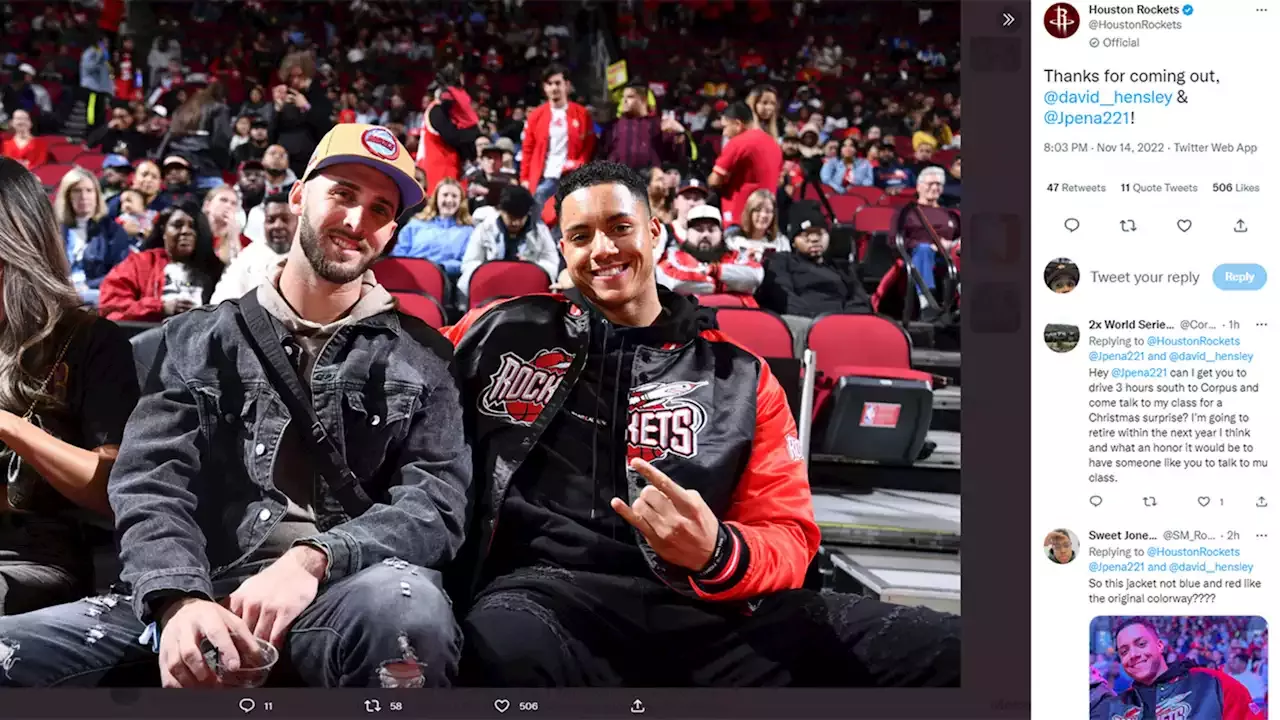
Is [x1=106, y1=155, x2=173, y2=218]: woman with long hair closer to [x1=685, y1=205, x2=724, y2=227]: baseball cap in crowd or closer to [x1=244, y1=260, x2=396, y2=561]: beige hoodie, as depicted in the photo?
[x1=244, y1=260, x2=396, y2=561]: beige hoodie

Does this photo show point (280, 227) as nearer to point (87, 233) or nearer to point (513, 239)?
point (87, 233)

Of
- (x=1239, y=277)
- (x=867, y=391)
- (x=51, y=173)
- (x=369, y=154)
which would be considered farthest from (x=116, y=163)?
(x=1239, y=277)

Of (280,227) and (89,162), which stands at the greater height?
(89,162)

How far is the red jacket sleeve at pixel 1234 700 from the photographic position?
1.48 m

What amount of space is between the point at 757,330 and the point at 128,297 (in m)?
1.11

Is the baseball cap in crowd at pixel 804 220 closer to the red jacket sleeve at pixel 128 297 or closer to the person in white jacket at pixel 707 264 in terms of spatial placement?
the person in white jacket at pixel 707 264

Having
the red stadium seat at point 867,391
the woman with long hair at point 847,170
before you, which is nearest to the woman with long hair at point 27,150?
the red stadium seat at point 867,391

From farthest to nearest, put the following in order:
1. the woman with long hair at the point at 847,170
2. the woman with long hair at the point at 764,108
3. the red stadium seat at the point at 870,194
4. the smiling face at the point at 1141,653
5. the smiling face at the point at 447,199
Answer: the woman with long hair at the point at 847,170 < the red stadium seat at the point at 870,194 < the woman with long hair at the point at 764,108 < the smiling face at the point at 447,199 < the smiling face at the point at 1141,653

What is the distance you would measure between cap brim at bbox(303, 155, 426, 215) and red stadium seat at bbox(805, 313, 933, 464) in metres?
0.79

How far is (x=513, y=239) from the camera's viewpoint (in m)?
2.29

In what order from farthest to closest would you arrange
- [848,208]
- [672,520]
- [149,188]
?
[848,208] → [149,188] → [672,520]

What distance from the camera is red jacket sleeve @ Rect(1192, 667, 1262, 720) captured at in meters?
1.48

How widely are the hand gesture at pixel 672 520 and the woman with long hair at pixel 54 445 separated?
2.66 feet

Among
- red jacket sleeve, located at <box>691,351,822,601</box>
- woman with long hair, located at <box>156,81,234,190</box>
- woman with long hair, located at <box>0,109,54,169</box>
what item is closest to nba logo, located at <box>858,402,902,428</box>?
red jacket sleeve, located at <box>691,351,822,601</box>
